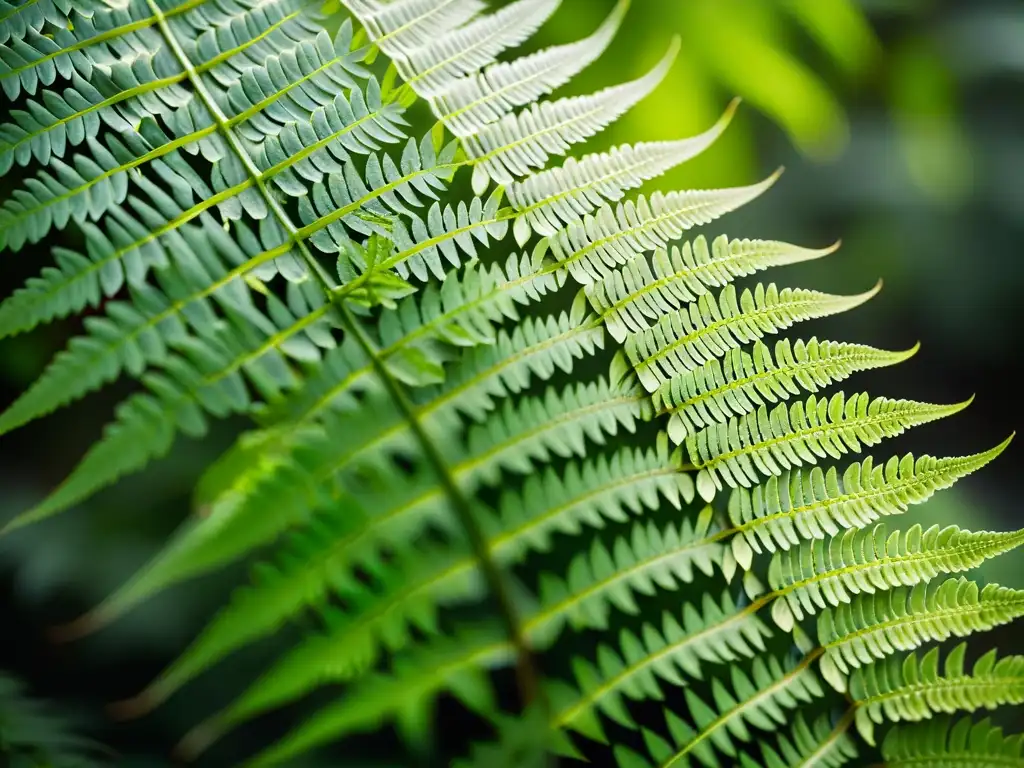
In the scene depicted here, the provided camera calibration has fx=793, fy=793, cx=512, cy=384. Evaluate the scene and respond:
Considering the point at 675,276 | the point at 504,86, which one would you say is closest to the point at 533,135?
the point at 504,86

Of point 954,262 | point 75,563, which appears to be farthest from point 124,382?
point 954,262

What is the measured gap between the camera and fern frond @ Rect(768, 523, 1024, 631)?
635 millimetres

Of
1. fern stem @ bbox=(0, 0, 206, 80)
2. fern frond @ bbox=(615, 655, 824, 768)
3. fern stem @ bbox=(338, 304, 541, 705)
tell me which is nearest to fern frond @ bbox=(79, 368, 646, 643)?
fern stem @ bbox=(338, 304, 541, 705)

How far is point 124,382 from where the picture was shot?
55.5 inches

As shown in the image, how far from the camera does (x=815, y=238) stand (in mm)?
2570

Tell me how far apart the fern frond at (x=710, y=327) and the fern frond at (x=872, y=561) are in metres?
0.18

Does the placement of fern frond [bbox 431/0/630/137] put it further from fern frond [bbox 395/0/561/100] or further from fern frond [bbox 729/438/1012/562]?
fern frond [bbox 729/438/1012/562]

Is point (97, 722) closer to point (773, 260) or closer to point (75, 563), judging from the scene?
point (75, 563)

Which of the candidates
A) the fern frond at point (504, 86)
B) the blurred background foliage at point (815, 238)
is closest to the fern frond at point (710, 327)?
the fern frond at point (504, 86)

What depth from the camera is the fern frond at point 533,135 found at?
0.67m

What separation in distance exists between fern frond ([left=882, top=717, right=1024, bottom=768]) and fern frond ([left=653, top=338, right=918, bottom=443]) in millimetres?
303

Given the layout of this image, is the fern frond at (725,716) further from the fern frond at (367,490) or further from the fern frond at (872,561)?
the fern frond at (367,490)

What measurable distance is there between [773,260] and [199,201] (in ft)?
1.61

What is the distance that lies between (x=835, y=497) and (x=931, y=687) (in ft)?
0.58
